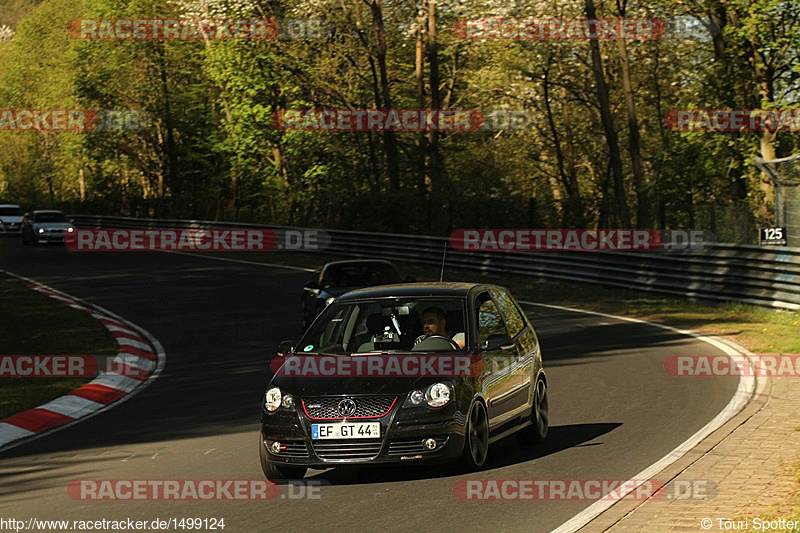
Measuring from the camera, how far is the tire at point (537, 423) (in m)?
10.9

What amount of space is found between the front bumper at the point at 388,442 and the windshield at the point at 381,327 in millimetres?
1045

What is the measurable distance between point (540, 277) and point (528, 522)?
2412cm

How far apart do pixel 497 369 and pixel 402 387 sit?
127 cm

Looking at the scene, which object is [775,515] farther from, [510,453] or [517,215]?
[517,215]

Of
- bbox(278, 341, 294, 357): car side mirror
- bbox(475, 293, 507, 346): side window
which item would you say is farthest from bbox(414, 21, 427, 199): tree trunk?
bbox(278, 341, 294, 357): car side mirror

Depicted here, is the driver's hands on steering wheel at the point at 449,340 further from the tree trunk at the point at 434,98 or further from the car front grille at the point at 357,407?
the tree trunk at the point at 434,98

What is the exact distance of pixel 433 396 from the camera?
9141mm

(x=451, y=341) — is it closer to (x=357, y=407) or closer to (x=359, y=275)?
(x=357, y=407)

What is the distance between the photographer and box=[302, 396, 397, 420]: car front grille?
29.6ft

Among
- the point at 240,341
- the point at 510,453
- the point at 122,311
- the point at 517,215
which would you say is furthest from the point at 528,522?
the point at 517,215

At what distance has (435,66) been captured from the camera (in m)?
44.8

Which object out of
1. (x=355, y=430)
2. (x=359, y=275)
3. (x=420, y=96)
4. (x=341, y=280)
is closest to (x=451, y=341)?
(x=355, y=430)

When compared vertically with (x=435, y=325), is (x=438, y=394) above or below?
below

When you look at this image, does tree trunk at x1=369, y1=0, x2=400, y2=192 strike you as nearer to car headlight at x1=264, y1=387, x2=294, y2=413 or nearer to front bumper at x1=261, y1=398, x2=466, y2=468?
car headlight at x1=264, y1=387, x2=294, y2=413
